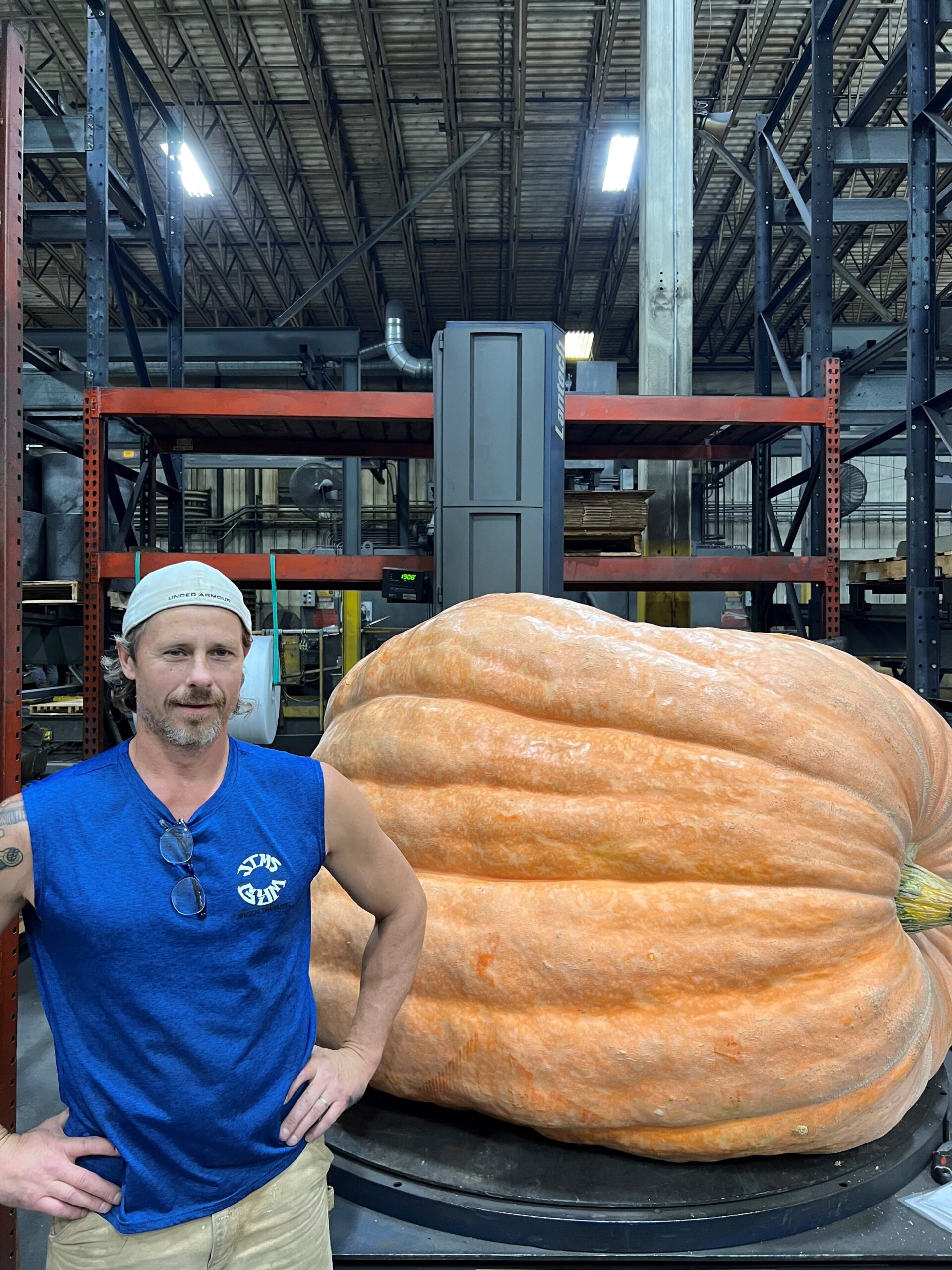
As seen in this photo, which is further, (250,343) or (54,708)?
(250,343)

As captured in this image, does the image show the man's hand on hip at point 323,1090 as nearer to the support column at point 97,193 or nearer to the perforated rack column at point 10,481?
the perforated rack column at point 10,481

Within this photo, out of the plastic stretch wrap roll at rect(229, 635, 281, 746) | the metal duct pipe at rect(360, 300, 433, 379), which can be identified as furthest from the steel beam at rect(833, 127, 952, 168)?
the metal duct pipe at rect(360, 300, 433, 379)

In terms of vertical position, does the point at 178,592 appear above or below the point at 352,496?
below

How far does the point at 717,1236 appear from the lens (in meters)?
1.66

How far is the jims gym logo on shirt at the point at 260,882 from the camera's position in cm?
132

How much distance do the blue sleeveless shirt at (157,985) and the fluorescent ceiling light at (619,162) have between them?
31.4ft

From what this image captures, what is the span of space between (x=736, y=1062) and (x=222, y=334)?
1241cm

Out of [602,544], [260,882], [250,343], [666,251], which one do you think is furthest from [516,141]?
[260,882]

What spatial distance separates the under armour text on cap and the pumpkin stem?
1573 mm

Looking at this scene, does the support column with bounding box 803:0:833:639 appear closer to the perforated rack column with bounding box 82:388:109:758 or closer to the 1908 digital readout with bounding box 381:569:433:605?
the 1908 digital readout with bounding box 381:569:433:605

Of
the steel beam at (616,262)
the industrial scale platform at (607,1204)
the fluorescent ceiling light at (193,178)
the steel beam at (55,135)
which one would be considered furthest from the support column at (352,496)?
the industrial scale platform at (607,1204)

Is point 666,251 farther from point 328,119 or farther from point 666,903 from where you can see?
point 666,903

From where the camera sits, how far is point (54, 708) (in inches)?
293

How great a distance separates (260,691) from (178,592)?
4.25m
